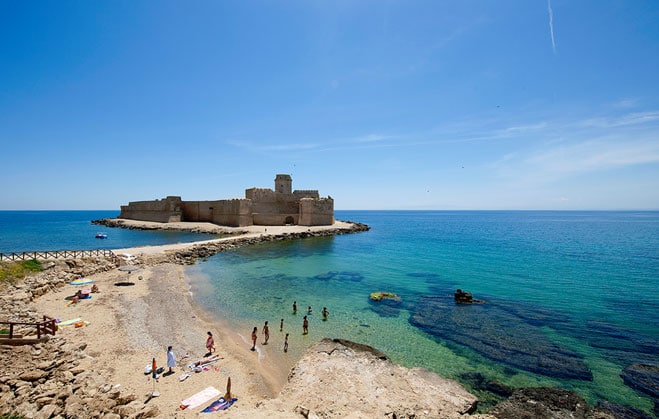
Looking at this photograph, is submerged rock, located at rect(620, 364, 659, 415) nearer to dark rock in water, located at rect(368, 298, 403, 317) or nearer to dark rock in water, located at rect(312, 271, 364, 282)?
dark rock in water, located at rect(368, 298, 403, 317)

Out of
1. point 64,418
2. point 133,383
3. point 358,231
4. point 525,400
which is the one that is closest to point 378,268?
point 525,400

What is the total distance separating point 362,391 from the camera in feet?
23.9

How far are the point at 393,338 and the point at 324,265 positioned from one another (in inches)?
501

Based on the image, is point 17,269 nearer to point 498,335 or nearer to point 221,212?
point 498,335

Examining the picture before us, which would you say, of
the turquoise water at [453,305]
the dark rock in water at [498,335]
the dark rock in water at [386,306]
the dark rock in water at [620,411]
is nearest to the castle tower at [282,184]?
the turquoise water at [453,305]

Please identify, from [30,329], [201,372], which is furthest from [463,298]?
[30,329]

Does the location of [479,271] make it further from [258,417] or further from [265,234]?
[265,234]

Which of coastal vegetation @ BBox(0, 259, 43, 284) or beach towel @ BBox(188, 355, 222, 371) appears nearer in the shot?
beach towel @ BBox(188, 355, 222, 371)

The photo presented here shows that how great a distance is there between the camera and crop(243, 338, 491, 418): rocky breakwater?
648 centimetres

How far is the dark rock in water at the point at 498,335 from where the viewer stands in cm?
900

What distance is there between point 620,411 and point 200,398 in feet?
30.9

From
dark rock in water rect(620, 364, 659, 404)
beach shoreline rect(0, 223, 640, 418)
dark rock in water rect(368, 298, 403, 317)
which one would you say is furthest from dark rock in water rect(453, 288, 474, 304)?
beach shoreline rect(0, 223, 640, 418)

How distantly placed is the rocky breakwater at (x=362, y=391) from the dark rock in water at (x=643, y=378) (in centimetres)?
452

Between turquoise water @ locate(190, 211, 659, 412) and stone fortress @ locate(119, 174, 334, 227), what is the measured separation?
15254 mm
